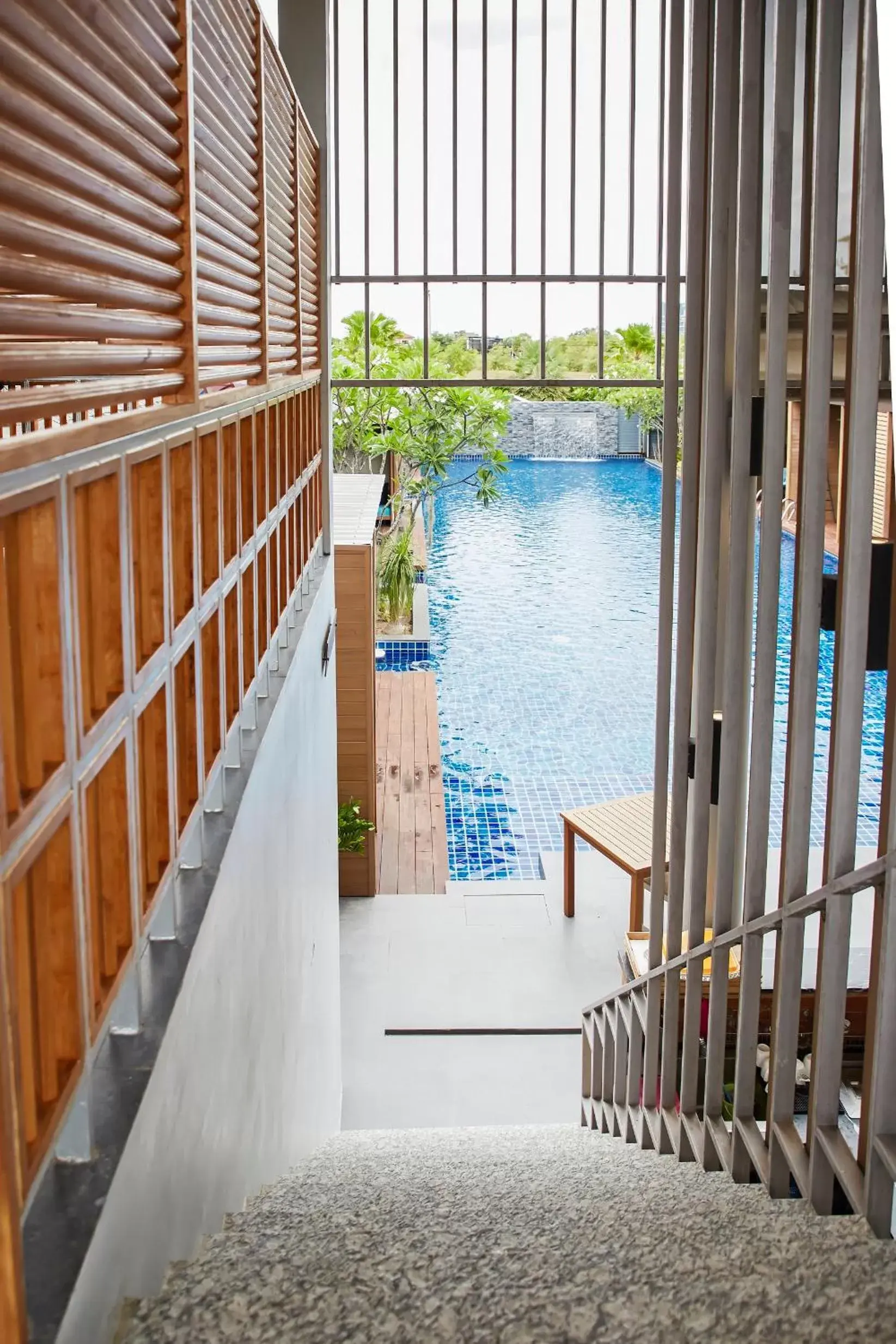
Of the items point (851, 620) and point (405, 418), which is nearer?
point (851, 620)

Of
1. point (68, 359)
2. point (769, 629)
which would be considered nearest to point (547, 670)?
point (769, 629)

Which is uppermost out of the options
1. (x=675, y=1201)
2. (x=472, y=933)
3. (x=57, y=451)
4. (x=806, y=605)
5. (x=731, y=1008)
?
(x=57, y=451)

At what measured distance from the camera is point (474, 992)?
7797 mm

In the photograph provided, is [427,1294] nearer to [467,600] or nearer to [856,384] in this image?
[856,384]

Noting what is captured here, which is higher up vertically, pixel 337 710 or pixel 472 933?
pixel 337 710

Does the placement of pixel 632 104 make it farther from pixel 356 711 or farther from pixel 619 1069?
pixel 619 1069

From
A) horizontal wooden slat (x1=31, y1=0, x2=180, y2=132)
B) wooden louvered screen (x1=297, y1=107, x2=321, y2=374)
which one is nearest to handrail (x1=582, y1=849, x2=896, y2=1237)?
horizontal wooden slat (x1=31, y1=0, x2=180, y2=132)

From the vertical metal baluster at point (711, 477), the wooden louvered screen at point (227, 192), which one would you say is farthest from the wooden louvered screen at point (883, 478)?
the wooden louvered screen at point (227, 192)

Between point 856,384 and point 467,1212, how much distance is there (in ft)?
5.81

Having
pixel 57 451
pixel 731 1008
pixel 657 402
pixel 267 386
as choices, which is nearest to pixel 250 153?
pixel 267 386

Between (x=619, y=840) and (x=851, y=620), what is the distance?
6.40m

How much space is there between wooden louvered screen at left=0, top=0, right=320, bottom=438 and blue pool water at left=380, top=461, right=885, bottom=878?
13.1 ft

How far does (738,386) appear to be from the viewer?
3.47 m

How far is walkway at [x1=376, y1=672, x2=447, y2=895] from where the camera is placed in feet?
31.4
